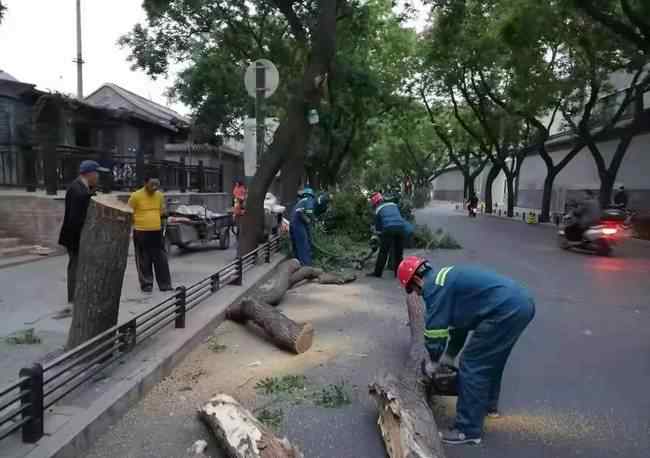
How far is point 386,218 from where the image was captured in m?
10.1

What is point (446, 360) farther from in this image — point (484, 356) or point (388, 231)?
point (388, 231)

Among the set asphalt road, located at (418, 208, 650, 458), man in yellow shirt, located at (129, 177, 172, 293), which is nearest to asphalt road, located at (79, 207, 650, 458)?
asphalt road, located at (418, 208, 650, 458)

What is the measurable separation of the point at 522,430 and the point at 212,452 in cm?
215

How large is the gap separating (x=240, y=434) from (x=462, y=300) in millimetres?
1689

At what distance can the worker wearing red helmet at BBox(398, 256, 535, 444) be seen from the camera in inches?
147

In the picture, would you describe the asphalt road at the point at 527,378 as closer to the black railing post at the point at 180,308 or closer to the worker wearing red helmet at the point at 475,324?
the worker wearing red helmet at the point at 475,324

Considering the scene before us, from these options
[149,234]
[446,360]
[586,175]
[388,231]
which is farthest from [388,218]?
[586,175]

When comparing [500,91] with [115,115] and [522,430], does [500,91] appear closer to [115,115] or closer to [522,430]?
[115,115]

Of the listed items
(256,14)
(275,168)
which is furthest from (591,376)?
(256,14)

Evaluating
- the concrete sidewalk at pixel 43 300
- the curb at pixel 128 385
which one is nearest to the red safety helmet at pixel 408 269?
the curb at pixel 128 385

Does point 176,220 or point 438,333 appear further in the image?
point 176,220

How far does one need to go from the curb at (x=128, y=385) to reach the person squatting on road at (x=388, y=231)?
4040 mm

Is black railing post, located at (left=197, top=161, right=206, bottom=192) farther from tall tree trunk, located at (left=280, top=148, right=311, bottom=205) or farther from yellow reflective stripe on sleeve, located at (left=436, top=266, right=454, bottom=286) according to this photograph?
yellow reflective stripe on sleeve, located at (left=436, top=266, right=454, bottom=286)

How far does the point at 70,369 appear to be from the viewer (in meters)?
3.73
